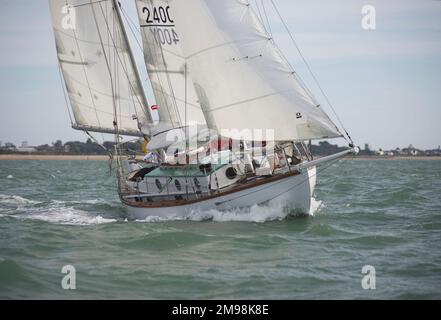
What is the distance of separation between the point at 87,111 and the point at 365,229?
1618cm

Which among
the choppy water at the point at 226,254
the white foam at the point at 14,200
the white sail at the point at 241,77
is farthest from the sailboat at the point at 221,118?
the white foam at the point at 14,200

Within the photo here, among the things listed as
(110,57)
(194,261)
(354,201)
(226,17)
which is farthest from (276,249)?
(110,57)

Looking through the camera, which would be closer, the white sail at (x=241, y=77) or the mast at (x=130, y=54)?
the white sail at (x=241, y=77)

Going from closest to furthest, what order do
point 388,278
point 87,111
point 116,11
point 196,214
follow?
Result: 1. point 388,278
2. point 196,214
3. point 116,11
4. point 87,111

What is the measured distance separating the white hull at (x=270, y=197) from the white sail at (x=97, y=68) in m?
8.95

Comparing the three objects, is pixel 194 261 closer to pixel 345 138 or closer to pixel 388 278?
pixel 388 278

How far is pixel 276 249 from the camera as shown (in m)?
18.9

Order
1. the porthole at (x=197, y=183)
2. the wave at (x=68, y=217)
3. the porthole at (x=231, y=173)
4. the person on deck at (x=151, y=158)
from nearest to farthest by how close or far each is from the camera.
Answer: the porthole at (x=231, y=173) → the porthole at (x=197, y=183) → the wave at (x=68, y=217) → the person on deck at (x=151, y=158)

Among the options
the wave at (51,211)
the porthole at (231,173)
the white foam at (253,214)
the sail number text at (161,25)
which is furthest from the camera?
the sail number text at (161,25)

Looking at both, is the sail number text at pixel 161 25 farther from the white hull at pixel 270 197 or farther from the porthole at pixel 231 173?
the white hull at pixel 270 197

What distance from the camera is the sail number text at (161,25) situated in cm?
2592

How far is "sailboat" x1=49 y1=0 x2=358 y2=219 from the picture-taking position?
73.0 feet

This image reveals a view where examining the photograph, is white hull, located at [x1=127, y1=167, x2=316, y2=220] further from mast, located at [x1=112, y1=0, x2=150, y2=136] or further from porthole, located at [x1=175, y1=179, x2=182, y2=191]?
mast, located at [x1=112, y1=0, x2=150, y2=136]

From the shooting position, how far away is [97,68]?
108 feet
